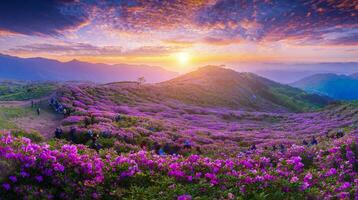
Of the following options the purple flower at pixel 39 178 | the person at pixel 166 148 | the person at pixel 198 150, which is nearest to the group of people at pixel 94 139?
the person at pixel 166 148

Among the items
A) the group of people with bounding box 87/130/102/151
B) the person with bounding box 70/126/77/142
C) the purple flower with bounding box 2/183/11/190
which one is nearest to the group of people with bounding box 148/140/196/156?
the group of people with bounding box 87/130/102/151

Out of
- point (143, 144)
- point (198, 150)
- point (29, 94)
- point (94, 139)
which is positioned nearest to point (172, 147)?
point (198, 150)

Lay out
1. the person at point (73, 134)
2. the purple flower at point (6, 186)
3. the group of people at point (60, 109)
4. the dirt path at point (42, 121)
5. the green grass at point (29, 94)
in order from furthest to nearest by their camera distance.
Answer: the green grass at point (29, 94) < the group of people at point (60, 109) < the dirt path at point (42, 121) < the person at point (73, 134) < the purple flower at point (6, 186)

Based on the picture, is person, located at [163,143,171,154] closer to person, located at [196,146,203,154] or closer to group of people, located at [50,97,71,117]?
person, located at [196,146,203,154]

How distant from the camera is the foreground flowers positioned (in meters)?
8.73

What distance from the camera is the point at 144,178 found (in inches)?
391

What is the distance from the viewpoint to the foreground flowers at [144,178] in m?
8.73

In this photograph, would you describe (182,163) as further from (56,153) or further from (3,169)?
(3,169)

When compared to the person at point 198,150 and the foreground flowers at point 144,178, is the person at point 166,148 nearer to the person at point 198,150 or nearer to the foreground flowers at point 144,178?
the person at point 198,150

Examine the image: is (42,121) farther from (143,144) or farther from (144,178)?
(144,178)

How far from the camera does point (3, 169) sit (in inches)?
352

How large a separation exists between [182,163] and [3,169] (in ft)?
19.2

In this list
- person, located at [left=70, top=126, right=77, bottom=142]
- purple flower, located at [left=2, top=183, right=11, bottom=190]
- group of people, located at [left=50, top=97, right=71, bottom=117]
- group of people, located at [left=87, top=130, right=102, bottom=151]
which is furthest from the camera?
group of people, located at [left=50, top=97, right=71, bottom=117]

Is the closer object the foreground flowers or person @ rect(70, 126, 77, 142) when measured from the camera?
the foreground flowers
